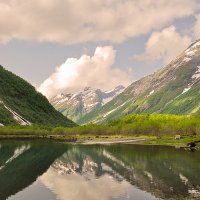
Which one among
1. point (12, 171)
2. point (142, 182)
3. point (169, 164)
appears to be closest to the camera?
point (142, 182)

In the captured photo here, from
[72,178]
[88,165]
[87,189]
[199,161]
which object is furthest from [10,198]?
[199,161]

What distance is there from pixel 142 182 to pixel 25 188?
21520 mm

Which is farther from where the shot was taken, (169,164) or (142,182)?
(169,164)

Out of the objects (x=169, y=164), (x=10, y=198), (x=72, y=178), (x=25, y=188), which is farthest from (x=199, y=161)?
(x=10, y=198)

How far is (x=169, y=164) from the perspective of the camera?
99750mm

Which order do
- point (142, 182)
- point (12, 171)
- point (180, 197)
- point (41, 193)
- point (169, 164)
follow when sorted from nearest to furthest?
point (180, 197)
point (41, 193)
point (142, 182)
point (12, 171)
point (169, 164)

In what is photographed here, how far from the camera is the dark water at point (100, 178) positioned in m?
63.1

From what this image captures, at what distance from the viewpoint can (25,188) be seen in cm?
7019

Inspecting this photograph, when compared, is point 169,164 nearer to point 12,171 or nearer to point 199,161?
point 199,161

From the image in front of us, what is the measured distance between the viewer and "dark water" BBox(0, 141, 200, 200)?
6309 cm

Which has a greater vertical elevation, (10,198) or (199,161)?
(199,161)

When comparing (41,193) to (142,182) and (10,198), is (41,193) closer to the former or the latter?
(10,198)

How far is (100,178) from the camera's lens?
81188 mm

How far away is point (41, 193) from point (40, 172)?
84.1 ft
